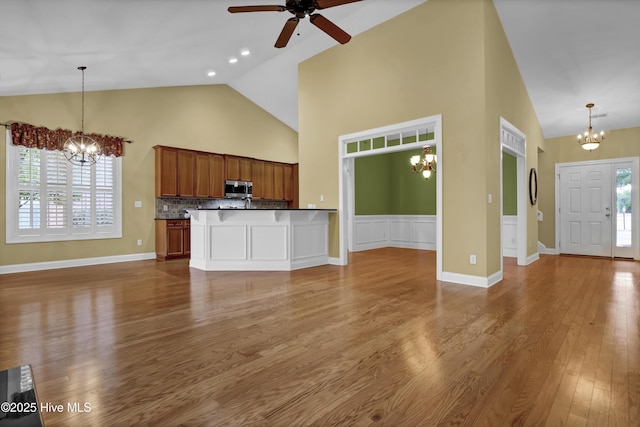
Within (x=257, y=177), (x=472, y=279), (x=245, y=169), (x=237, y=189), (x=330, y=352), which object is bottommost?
(x=330, y=352)

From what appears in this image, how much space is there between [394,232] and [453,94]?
524cm

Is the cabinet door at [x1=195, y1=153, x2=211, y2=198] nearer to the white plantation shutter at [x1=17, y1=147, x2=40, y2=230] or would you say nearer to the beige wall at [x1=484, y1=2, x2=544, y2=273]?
the white plantation shutter at [x1=17, y1=147, x2=40, y2=230]

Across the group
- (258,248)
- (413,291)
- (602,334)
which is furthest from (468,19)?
(258,248)

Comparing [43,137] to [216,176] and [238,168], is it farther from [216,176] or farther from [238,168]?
[238,168]

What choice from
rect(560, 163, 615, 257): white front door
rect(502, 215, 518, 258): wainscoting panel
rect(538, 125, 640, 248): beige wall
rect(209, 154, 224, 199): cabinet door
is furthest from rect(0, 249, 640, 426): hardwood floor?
rect(209, 154, 224, 199): cabinet door

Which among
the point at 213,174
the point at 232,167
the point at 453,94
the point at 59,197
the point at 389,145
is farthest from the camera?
the point at 232,167

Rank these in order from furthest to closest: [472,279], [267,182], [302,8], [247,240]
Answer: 1. [267,182]
2. [247,240]
3. [472,279]
4. [302,8]

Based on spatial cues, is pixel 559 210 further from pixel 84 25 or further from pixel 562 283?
pixel 84 25

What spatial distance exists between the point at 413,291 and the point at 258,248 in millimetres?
2601

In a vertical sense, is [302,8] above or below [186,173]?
above

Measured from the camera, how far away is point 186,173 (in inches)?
297

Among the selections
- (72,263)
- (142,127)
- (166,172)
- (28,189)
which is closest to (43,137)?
(28,189)

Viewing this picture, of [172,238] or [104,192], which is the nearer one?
[104,192]

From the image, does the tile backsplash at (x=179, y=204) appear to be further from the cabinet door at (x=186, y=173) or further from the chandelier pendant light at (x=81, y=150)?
the chandelier pendant light at (x=81, y=150)
